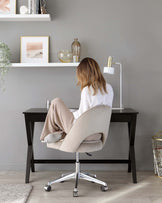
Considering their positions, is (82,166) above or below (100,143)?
below

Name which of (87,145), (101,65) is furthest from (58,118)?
(101,65)

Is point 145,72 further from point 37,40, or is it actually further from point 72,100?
point 37,40

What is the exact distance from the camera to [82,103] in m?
2.70

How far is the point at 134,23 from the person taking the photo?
3.47m

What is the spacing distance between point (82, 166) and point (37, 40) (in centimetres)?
162

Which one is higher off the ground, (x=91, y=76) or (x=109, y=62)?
(x=109, y=62)

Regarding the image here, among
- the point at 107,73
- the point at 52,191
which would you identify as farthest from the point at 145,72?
the point at 52,191

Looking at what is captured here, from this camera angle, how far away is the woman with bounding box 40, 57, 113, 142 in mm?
2613

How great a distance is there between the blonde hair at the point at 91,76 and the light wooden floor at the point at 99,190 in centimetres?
97

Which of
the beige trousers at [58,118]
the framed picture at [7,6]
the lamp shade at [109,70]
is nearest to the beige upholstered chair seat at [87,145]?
the beige trousers at [58,118]

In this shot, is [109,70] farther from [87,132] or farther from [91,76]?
[87,132]

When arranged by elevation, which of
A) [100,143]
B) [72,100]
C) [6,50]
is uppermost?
[6,50]

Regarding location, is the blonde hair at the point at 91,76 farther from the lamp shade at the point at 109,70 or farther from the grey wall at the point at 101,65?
the grey wall at the point at 101,65

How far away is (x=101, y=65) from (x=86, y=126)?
1.19 metres
